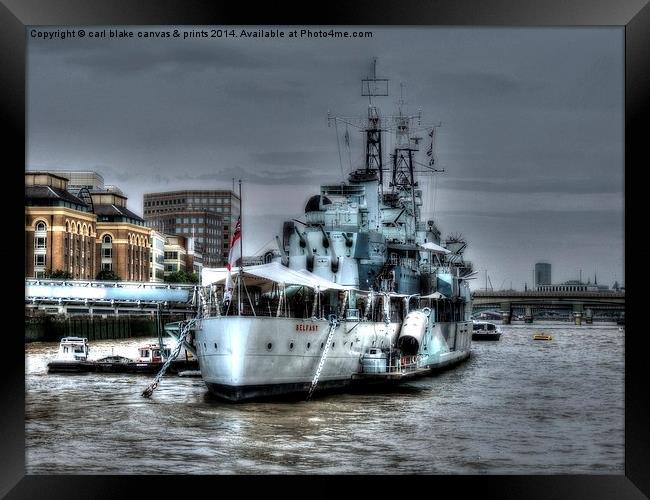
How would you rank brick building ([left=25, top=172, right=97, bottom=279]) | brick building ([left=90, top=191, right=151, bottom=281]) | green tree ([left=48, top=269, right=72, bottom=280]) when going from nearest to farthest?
brick building ([left=25, top=172, right=97, bottom=279]) < green tree ([left=48, top=269, right=72, bottom=280]) < brick building ([left=90, top=191, right=151, bottom=281])

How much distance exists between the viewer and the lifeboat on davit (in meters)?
24.8

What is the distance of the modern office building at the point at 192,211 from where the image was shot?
1753 cm

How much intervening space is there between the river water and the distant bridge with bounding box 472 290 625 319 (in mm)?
2430

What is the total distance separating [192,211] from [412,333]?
8.52m

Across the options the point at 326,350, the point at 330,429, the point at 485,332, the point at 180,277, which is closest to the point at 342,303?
the point at 326,350

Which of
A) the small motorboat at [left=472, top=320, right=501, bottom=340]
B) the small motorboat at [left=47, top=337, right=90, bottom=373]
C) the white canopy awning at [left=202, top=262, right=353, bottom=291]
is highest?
the white canopy awning at [left=202, top=262, right=353, bottom=291]

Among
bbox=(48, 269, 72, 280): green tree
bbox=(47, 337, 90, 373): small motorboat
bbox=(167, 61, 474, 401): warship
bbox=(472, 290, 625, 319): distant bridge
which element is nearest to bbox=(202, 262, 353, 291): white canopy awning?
bbox=(167, 61, 474, 401): warship

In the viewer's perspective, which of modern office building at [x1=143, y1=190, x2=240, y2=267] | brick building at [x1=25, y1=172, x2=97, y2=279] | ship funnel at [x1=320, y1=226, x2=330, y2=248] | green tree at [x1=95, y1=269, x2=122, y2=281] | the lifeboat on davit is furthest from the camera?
green tree at [x1=95, y1=269, x2=122, y2=281]

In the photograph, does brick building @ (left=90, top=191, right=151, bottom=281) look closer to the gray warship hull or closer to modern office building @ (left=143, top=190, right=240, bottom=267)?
modern office building @ (left=143, top=190, right=240, bottom=267)

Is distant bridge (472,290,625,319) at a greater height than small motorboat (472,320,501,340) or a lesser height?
greater

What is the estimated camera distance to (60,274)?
22.2 m

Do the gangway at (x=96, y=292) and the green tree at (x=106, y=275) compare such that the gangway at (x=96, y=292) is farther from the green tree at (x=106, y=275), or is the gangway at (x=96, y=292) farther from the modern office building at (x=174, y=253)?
the modern office building at (x=174, y=253)
